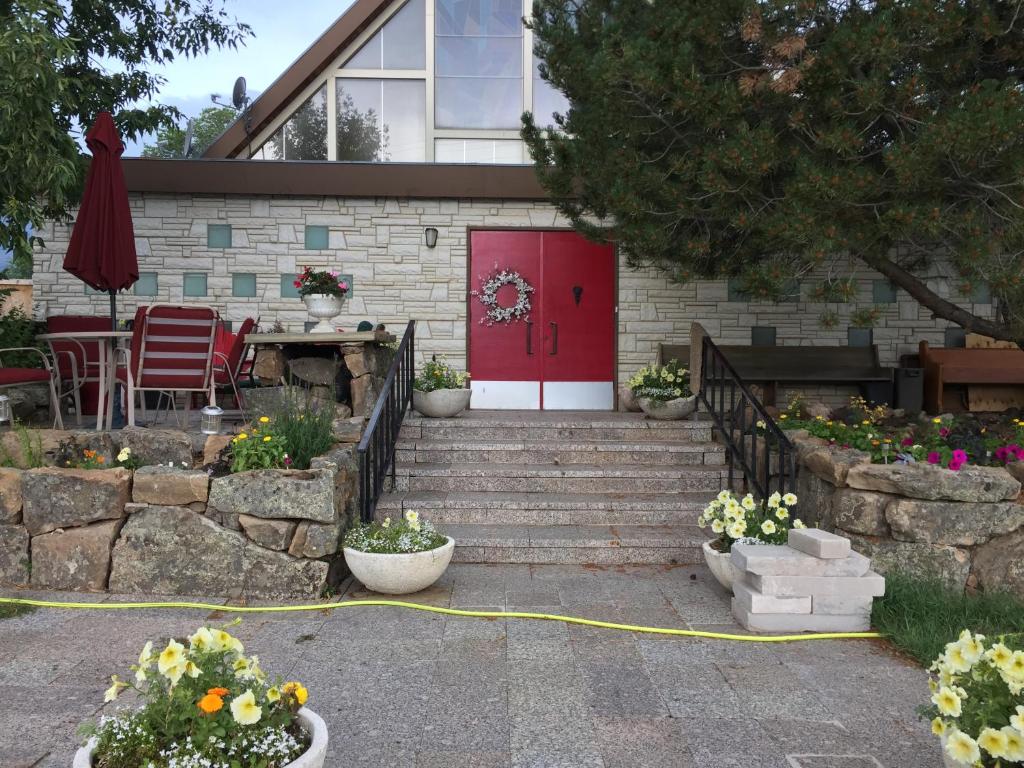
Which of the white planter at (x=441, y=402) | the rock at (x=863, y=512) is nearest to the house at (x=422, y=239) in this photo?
the white planter at (x=441, y=402)

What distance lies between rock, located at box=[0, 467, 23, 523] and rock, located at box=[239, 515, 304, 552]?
127 cm

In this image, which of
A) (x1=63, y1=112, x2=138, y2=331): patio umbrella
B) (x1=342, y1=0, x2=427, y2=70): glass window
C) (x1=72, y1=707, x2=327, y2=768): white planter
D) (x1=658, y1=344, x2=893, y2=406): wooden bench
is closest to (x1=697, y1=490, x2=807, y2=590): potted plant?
(x1=72, y1=707, x2=327, y2=768): white planter

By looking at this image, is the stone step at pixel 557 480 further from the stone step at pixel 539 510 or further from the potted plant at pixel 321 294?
the potted plant at pixel 321 294

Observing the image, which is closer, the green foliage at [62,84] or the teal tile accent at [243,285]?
the green foliage at [62,84]

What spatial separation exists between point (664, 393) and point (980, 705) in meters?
4.69

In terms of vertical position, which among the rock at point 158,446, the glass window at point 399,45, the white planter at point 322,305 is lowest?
the rock at point 158,446

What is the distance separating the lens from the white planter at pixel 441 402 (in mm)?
6480

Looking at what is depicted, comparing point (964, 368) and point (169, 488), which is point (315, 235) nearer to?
point (169, 488)

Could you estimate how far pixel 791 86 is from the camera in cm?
432

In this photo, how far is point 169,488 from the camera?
4.16 meters

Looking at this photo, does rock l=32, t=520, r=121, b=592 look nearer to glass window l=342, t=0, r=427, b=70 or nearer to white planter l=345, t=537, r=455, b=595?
white planter l=345, t=537, r=455, b=595

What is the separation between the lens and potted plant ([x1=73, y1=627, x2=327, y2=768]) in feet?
6.12

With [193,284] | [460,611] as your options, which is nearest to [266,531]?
[460,611]

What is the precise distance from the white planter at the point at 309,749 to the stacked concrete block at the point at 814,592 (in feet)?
7.87
